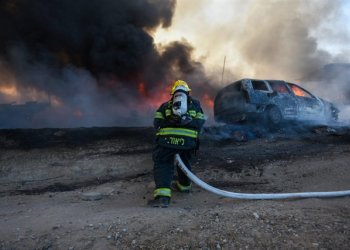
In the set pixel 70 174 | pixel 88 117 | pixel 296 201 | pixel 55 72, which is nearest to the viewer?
pixel 296 201

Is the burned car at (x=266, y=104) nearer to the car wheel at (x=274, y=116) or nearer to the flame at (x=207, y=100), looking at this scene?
the car wheel at (x=274, y=116)

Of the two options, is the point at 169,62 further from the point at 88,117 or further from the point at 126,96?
the point at 88,117

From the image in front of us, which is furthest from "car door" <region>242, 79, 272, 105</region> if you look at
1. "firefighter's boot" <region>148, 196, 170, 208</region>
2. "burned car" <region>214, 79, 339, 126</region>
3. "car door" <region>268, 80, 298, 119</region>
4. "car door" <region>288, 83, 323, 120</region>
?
"firefighter's boot" <region>148, 196, 170, 208</region>

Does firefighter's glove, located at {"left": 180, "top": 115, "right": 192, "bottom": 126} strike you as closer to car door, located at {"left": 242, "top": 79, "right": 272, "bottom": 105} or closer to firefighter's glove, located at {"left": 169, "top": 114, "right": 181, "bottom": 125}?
firefighter's glove, located at {"left": 169, "top": 114, "right": 181, "bottom": 125}

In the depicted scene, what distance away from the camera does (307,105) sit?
401 inches

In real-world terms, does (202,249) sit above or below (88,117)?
below

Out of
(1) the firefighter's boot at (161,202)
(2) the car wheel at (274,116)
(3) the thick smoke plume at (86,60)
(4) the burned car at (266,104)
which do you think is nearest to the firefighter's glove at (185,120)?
(1) the firefighter's boot at (161,202)

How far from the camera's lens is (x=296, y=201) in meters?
4.05

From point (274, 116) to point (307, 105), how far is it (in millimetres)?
1306

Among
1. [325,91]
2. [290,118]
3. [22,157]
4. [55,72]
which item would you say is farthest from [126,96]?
[325,91]

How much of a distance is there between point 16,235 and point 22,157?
3771mm

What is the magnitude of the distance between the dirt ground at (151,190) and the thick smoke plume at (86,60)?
538 cm

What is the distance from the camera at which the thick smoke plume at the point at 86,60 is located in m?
13.8

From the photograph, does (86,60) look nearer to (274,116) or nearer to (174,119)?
(274,116)
